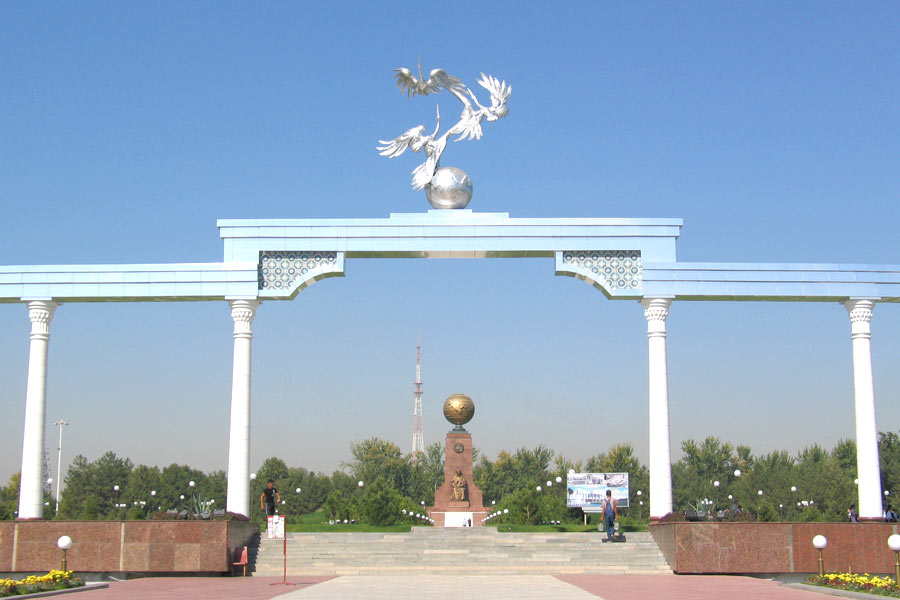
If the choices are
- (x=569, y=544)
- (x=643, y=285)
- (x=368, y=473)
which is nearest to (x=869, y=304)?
(x=643, y=285)

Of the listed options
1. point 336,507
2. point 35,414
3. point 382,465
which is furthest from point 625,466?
point 35,414

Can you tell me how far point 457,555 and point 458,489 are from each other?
45.0 feet

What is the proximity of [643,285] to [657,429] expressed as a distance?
2.85 metres

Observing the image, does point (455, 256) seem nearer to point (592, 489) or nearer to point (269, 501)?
point (269, 501)

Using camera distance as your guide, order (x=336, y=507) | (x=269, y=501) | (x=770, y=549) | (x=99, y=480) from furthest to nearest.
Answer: (x=99, y=480) < (x=336, y=507) < (x=269, y=501) < (x=770, y=549)

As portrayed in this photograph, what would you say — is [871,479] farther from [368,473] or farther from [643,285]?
[368,473]

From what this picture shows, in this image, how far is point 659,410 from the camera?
64.4 feet

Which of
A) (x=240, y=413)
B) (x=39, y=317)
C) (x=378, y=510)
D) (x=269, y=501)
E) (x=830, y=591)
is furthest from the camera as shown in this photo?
(x=378, y=510)

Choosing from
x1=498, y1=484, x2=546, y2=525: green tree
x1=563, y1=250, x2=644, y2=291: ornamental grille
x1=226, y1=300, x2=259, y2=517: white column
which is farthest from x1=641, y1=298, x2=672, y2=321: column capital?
x1=226, y1=300, x2=259, y2=517: white column

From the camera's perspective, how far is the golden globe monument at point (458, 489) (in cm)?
3197

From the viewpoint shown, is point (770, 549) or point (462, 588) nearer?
point (462, 588)

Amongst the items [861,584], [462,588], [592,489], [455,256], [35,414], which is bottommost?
[462,588]

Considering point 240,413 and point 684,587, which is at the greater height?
point 240,413

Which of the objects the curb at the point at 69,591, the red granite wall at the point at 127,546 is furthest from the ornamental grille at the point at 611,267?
the curb at the point at 69,591
